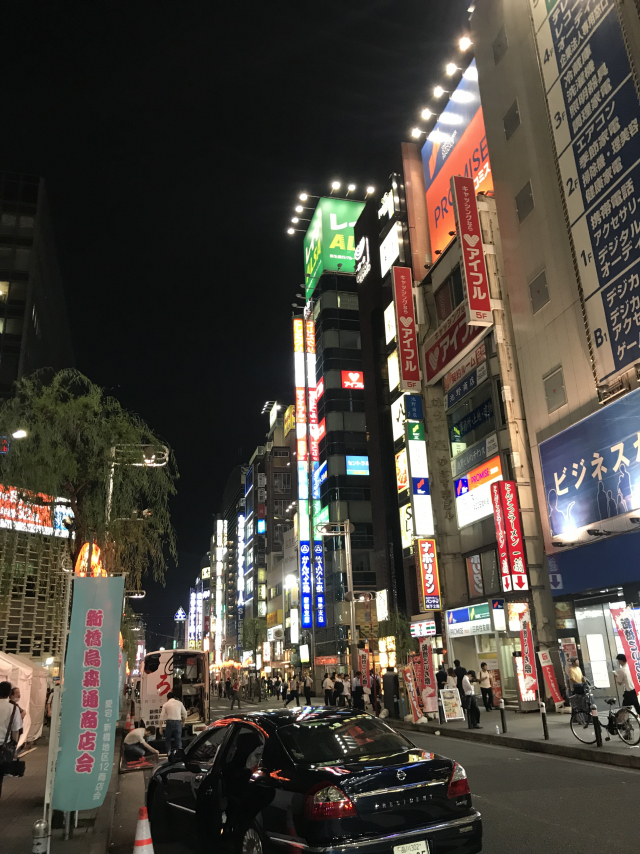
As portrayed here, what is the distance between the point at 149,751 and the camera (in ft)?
47.9

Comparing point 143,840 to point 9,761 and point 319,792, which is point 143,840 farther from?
point 9,761

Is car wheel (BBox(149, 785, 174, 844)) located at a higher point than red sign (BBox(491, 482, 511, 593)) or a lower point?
lower

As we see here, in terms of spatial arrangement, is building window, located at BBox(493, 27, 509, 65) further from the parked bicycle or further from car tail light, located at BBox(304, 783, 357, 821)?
car tail light, located at BBox(304, 783, 357, 821)

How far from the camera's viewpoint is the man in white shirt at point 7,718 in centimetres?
827

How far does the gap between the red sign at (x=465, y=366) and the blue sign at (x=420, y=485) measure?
15.1ft

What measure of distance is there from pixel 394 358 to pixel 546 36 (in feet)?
64.8

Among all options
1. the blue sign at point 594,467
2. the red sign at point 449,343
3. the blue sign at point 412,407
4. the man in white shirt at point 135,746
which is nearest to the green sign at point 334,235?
the red sign at point 449,343

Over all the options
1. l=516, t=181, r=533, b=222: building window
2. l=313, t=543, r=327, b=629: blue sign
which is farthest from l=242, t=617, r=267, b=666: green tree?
l=516, t=181, r=533, b=222: building window

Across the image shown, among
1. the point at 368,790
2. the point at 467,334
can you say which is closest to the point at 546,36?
A: the point at 467,334

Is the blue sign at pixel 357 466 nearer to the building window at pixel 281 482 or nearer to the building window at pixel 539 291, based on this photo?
the building window at pixel 281 482

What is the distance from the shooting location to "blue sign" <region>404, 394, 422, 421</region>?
104 feet

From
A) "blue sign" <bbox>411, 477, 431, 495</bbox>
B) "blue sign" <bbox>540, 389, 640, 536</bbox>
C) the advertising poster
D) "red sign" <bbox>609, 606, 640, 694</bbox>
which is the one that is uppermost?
"blue sign" <bbox>411, 477, 431, 495</bbox>

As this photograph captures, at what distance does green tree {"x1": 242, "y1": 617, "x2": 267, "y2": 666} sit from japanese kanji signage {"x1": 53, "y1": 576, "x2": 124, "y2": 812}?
68.2 metres

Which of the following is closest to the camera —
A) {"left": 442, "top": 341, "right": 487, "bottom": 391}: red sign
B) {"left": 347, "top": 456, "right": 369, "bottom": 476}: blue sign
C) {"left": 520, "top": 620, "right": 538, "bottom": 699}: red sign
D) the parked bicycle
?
the parked bicycle
